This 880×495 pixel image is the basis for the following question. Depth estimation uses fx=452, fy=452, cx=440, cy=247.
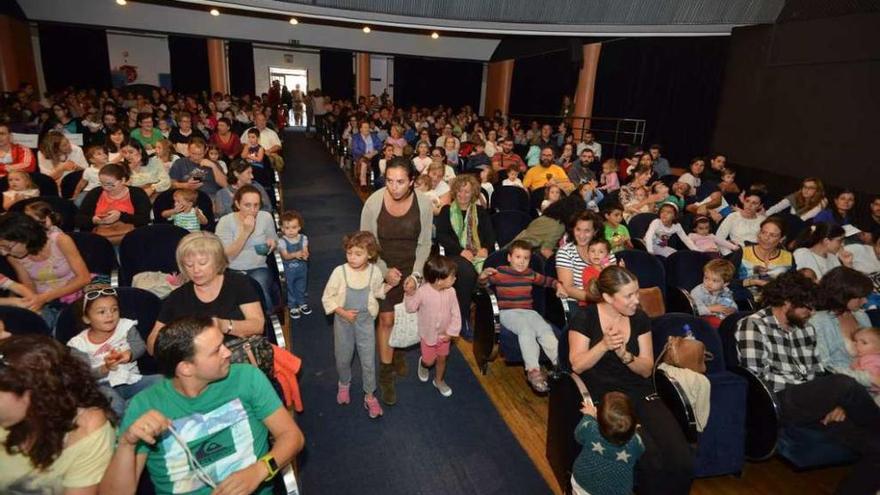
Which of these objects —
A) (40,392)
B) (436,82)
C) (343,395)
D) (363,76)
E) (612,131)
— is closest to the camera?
(40,392)

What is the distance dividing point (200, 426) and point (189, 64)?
17563mm

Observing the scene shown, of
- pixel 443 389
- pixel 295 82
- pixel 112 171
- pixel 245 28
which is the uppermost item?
pixel 245 28

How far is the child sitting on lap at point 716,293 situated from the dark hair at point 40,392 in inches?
149

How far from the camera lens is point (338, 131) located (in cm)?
1120

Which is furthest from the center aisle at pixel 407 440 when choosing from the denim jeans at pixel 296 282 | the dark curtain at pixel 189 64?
the dark curtain at pixel 189 64

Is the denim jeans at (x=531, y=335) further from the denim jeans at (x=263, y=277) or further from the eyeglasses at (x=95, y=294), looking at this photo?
the eyeglasses at (x=95, y=294)

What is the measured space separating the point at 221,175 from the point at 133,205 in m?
1.05

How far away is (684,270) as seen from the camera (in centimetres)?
412

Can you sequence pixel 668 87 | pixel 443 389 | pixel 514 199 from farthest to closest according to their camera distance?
1. pixel 668 87
2. pixel 514 199
3. pixel 443 389

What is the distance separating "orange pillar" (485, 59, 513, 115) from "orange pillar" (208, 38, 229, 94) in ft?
32.3

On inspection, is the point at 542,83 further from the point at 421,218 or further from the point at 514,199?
the point at 421,218

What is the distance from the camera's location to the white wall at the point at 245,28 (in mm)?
13188

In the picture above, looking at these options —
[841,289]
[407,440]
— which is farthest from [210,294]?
[841,289]

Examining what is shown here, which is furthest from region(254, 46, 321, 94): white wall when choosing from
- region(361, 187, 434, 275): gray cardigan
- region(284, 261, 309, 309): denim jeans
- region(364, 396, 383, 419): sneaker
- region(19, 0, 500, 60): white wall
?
region(364, 396, 383, 419): sneaker
